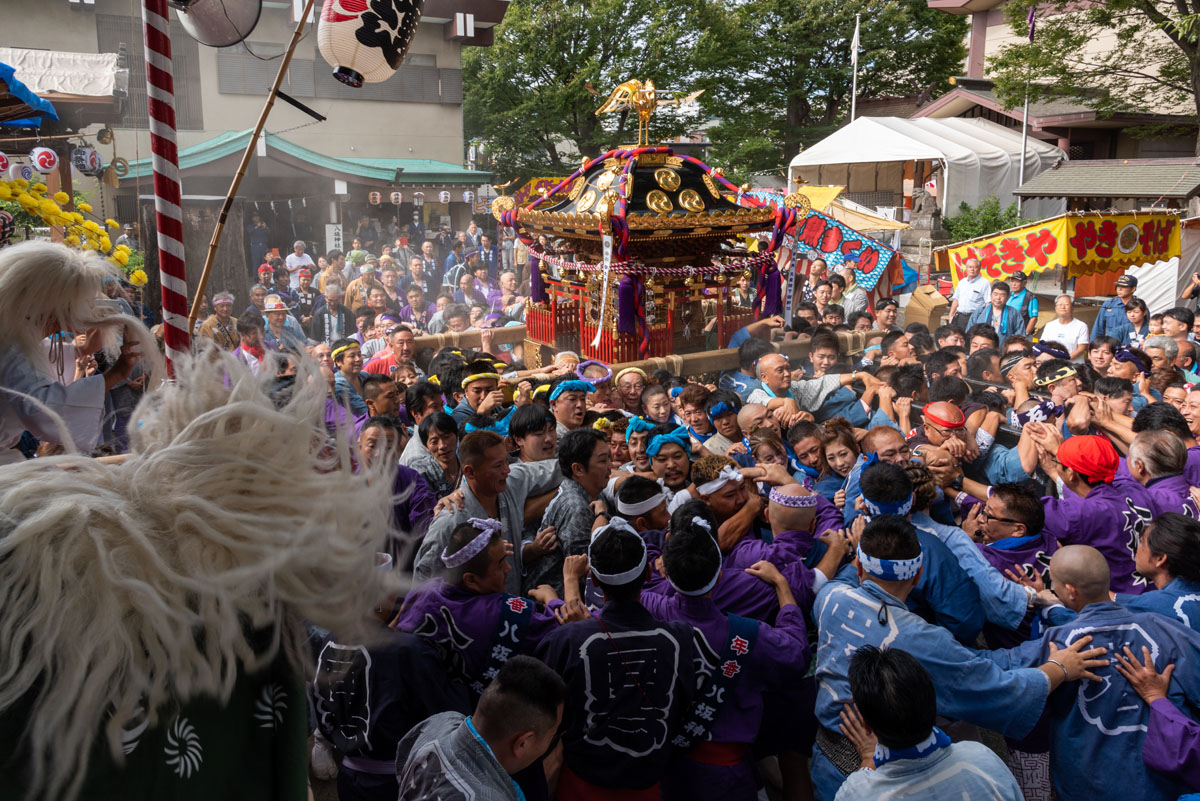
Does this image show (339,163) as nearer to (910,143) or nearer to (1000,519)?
(910,143)

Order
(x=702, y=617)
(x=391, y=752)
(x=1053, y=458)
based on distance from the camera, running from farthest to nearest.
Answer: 1. (x=1053, y=458)
2. (x=702, y=617)
3. (x=391, y=752)

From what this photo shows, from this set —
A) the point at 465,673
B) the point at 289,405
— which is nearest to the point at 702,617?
the point at 465,673

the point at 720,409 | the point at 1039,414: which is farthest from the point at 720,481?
the point at 1039,414

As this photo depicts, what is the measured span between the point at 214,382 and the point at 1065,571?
2811 mm

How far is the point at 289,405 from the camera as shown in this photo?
1330 mm

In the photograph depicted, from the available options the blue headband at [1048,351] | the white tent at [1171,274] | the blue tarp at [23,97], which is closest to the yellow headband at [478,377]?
the blue tarp at [23,97]

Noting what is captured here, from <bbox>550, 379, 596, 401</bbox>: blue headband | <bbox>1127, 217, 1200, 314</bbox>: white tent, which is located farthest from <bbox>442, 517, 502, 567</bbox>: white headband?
<bbox>1127, 217, 1200, 314</bbox>: white tent

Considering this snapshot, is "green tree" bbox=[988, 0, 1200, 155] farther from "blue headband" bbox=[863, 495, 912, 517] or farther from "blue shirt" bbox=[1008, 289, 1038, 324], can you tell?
"blue headband" bbox=[863, 495, 912, 517]

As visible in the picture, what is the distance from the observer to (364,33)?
15.0 ft

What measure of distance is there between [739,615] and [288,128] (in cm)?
2080

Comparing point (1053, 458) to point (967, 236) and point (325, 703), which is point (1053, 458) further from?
point (967, 236)

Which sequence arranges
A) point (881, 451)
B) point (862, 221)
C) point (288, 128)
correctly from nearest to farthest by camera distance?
point (881, 451), point (862, 221), point (288, 128)

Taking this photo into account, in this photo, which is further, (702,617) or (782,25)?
(782,25)

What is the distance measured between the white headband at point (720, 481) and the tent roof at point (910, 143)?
2315 cm
